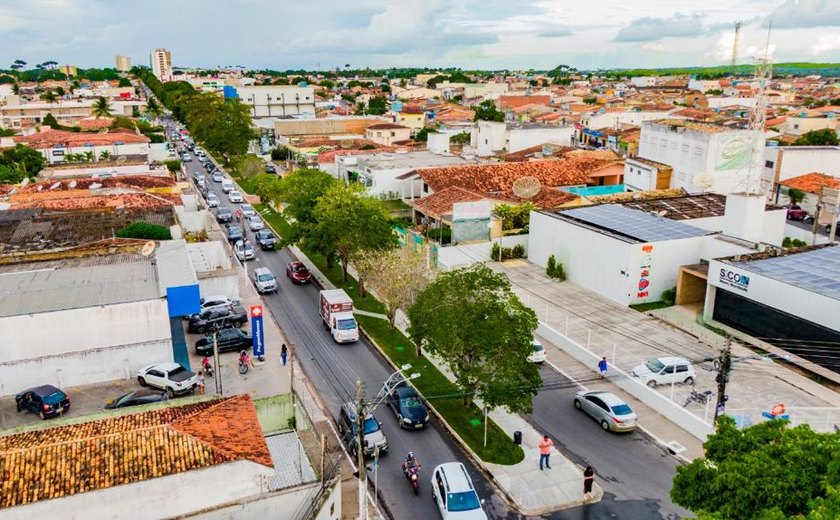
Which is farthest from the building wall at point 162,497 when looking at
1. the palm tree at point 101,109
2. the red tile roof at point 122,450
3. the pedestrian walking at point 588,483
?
the palm tree at point 101,109

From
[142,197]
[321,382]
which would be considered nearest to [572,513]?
[321,382]

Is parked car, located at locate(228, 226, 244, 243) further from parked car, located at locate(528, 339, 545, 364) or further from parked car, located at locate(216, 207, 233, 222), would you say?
parked car, located at locate(528, 339, 545, 364)

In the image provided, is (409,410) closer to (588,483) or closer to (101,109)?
(588,483)

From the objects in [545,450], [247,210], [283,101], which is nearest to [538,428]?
[545,450]

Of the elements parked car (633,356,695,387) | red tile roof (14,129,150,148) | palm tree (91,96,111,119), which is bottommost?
parked car (633,356,695,387)

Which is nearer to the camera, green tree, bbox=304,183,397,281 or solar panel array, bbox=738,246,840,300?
solar panel array, bbox=738,246,840,300

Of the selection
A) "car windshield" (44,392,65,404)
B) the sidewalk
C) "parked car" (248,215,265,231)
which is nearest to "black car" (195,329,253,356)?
"car windshield" (44,392,65,404)

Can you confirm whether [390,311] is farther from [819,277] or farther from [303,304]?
[819,277]
